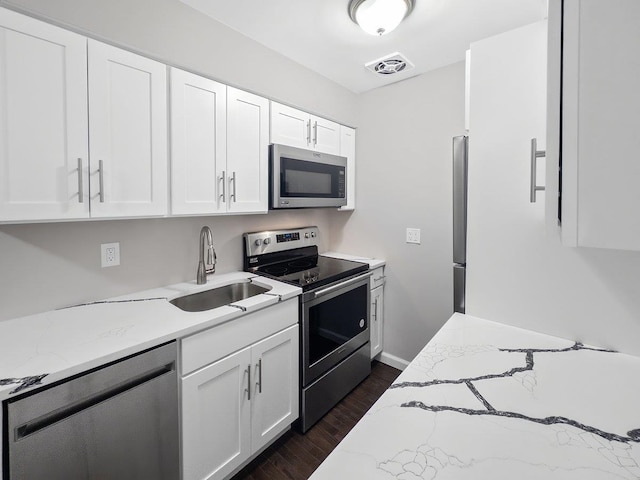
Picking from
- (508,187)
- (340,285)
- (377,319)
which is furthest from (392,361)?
(508,187)

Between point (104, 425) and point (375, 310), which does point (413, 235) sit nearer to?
point (375, 310)

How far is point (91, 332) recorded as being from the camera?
3.90 ft

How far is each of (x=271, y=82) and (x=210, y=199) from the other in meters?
0.98

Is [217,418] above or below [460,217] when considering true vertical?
below

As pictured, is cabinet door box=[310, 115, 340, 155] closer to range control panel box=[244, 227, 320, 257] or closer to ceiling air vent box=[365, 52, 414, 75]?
ceiling air vent box=[365, 52, 414, 75]

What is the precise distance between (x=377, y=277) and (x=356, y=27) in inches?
69.5

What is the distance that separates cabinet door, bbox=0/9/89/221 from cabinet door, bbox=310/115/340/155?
1.44m

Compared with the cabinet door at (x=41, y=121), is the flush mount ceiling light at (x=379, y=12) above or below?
above

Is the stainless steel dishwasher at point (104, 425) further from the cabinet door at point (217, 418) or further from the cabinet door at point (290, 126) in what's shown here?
the cabinet door at point (290, 126)

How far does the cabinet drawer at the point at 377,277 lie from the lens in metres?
2.53

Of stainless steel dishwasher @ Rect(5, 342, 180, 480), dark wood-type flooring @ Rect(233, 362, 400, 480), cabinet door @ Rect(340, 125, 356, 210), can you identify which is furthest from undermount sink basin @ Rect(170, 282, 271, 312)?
cabinet door @ Rect(340, 125, 356, 210)

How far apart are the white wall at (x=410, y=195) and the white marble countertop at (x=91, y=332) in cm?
125

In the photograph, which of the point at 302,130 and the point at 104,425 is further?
the point at 302,130

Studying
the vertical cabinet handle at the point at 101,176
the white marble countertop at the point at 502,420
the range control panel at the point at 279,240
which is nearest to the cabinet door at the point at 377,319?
the range control panel at the point at 279,240
